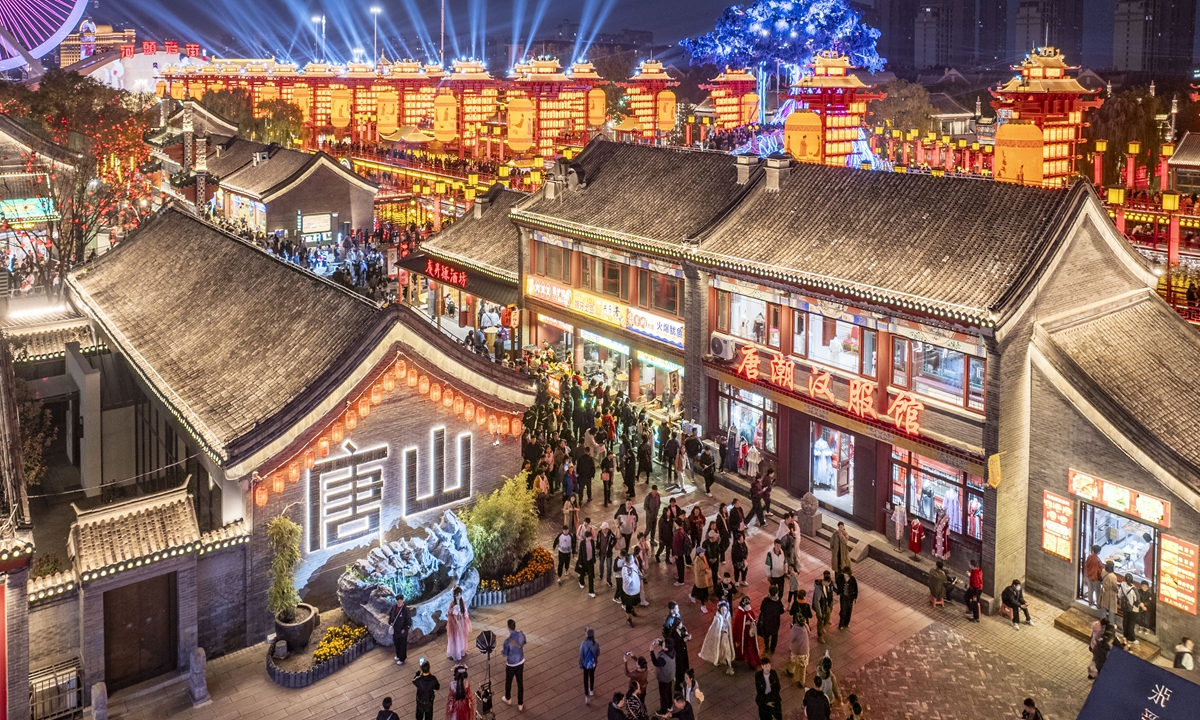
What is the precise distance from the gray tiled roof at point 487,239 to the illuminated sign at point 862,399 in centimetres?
1592

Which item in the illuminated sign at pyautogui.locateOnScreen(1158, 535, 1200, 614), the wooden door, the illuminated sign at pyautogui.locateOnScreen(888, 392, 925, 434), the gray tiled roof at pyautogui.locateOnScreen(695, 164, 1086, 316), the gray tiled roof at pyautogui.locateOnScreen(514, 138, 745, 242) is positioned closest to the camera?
the wooden door

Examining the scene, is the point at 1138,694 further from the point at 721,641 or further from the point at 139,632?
the point at 139,632

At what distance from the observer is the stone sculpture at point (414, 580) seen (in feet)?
59.0

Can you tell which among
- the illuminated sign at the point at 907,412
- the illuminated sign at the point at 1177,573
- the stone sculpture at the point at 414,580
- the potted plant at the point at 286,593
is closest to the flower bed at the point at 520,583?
the stone sculpture at the point at 414,580

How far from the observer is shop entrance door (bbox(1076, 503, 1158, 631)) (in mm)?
18375

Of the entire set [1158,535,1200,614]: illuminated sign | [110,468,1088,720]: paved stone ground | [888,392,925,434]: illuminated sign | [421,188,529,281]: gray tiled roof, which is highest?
[421,188,529,281]: gray tiled roof

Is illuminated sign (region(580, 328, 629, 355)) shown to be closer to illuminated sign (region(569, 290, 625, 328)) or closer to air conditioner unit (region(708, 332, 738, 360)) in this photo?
illuminated sign (region(569, 290, 625, 328))

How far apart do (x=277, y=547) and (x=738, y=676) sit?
8.37m

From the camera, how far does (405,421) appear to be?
19.5 metres

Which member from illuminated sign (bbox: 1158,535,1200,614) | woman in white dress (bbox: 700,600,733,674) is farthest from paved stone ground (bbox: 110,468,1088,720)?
illuminated sign (bbox: 1158,535,1200,614)

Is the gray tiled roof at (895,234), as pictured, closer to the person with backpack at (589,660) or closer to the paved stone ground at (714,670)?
the paved stone ground at (714,670)

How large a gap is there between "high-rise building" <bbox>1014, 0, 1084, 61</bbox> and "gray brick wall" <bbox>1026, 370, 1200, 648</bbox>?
134m

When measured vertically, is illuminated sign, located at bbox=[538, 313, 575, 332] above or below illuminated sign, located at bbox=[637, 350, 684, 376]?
above

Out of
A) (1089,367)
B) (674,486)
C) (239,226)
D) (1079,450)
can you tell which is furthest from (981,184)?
(239,226)
